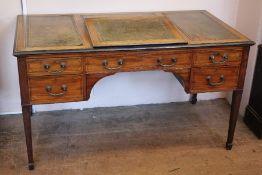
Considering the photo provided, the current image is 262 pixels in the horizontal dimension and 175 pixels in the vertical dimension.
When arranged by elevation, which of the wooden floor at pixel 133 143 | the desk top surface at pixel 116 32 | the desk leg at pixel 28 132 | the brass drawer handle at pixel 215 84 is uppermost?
the desk top surface at pixel 116 32

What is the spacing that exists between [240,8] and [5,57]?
1703mm

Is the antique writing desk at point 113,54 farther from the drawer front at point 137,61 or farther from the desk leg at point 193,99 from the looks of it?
the desk leg at point 193,99

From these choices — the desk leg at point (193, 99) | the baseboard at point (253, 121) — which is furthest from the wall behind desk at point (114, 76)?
the baseboard at point (253, 121)

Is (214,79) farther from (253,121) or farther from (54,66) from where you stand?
(54,66)

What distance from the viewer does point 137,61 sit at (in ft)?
7.13

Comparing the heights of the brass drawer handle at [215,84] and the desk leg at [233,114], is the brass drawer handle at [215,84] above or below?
above

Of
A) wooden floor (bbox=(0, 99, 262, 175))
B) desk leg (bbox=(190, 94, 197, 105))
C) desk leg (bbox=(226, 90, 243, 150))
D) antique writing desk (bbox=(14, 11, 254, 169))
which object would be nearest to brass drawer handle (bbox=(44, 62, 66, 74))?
antique writing desk (bbox=(14, 11, 254, 169))

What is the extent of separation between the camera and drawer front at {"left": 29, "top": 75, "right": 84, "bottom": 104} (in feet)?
6.89

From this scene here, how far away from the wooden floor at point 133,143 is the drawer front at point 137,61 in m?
0.61

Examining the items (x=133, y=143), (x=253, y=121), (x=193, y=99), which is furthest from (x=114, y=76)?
(x=253, y=121)

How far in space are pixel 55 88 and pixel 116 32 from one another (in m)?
0.48

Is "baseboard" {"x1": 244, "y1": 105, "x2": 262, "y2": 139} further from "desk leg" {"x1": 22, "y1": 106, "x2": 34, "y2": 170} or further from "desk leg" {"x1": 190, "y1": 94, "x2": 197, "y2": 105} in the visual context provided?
"desk leg" {"x1": 22, "y1": 106, "x2": 34, "y2": 170}

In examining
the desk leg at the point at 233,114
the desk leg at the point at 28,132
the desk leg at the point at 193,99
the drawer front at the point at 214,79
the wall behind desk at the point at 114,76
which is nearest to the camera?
the desk leg at the point at 28,132

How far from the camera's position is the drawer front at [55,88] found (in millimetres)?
2102
